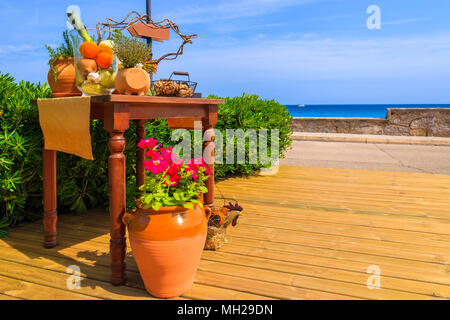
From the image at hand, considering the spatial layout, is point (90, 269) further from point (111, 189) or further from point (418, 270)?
point (418, 270)

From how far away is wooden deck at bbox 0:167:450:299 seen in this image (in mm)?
2160

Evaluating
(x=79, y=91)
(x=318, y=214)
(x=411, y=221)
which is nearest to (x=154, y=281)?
(x=79, y=91)

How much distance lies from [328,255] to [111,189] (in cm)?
164

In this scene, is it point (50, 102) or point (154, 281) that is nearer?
point (154, 281)

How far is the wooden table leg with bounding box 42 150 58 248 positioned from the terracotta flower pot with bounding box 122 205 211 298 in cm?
105

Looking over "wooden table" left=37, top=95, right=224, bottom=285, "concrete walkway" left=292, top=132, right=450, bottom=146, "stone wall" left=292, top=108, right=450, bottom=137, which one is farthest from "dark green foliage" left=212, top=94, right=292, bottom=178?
"stone wall" left=292, top=108, right=450, bottom=137

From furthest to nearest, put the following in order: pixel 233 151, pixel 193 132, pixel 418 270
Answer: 1. pixel 233 151
2. pixel 193 132
3. pixel 418 270

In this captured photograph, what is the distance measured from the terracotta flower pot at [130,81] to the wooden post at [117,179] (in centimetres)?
23

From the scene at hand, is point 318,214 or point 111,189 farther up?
point 111,189

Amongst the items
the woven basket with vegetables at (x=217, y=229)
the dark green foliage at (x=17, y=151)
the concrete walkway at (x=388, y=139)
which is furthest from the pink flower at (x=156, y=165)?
the concrete walkway at (x=388, y=139)

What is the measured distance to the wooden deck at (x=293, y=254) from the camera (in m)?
2.16

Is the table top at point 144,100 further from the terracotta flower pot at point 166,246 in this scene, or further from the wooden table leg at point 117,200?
the terracotta flower pot at point 166,246

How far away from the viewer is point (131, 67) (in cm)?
247
